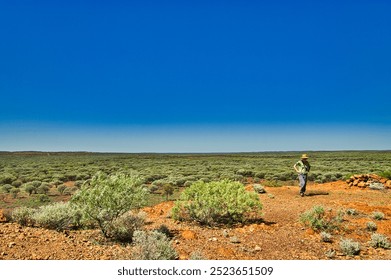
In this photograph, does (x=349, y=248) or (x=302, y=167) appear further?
(x=302, y=167)

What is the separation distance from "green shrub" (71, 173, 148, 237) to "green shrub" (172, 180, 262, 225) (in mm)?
1674

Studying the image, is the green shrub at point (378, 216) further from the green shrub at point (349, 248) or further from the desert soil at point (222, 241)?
the green shrub at point (349, 248)

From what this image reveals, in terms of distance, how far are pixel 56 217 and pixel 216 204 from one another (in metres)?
3.71

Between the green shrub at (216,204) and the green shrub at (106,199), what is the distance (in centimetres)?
167

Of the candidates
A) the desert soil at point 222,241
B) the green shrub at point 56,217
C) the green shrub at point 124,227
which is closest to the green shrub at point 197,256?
the desert soil at point 222,241

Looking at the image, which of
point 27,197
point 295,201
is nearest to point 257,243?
point 295,201

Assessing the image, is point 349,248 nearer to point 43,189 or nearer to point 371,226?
point 371,226

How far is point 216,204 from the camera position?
29.5 feet

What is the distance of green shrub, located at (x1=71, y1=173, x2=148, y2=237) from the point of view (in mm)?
7559

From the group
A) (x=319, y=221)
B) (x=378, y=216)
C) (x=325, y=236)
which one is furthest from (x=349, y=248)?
(x=378, y=216)

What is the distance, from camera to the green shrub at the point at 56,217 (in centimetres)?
769

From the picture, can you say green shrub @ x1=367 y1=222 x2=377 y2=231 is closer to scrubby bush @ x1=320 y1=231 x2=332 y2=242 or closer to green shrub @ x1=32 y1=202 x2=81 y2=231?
scrubby bush @ x1=320 y1=231 x2=332 y2=242

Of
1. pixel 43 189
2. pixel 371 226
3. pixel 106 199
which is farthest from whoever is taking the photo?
pixel 43 189

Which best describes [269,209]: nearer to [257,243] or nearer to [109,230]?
[257,243]
